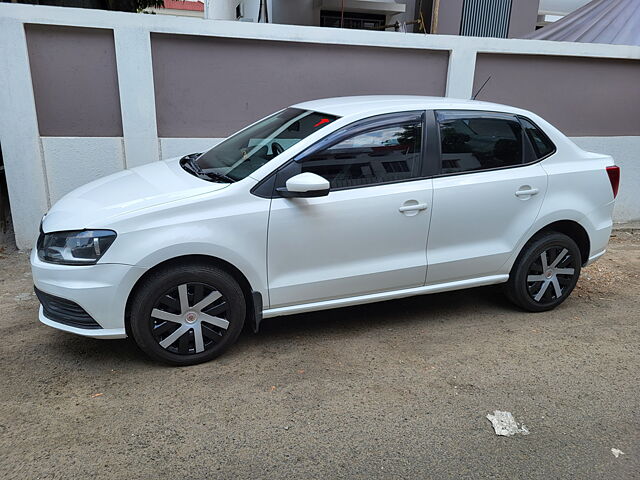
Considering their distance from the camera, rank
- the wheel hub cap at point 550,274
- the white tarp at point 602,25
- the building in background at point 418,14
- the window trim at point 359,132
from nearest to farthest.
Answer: the window trim at point 359,132, the wheel hub cap at point 550,274, the white tarp at point 602,25, the building in background at point 418,14

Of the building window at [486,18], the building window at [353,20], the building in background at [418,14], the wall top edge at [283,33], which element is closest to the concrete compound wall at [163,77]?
the wall top edge at [283,33]

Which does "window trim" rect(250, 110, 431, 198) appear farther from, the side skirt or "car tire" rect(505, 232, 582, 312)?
"car tire" rect(505, 232, 582, 312)

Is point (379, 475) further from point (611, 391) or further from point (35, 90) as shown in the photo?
point (35, 90)

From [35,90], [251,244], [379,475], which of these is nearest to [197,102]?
[35,90]

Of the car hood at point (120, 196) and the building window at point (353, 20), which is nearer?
the car hood at point (120, 196)

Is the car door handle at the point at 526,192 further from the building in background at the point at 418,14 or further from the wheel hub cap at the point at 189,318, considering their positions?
the building in background at the point at 418,14

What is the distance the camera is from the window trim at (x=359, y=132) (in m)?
3.54

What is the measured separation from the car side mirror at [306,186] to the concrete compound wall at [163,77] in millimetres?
3006

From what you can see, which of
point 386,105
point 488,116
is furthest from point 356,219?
point 488,116

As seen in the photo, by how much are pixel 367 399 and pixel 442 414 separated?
1.51ft

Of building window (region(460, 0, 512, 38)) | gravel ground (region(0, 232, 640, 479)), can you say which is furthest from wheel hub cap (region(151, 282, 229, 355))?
building window (region(460, 0, 512, 38))

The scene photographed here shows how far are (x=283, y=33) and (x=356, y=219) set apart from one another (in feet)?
10.9

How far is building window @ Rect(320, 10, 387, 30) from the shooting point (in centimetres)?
1161

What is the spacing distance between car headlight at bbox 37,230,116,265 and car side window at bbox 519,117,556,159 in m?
3.30
